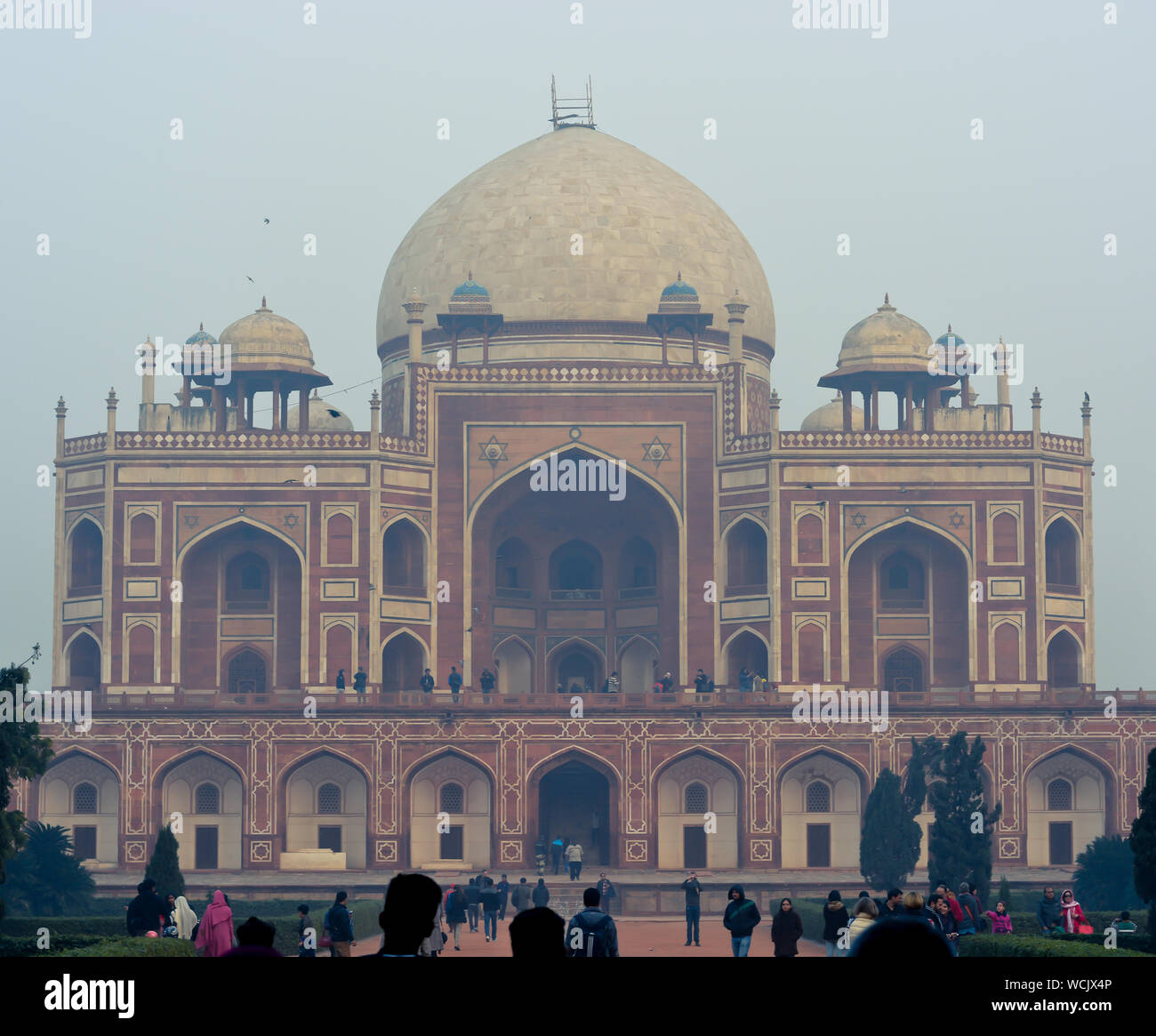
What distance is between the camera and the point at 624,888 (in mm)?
35781

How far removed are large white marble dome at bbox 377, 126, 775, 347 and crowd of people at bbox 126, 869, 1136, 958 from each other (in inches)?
771

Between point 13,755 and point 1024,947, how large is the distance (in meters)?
10.7

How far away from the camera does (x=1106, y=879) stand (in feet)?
105

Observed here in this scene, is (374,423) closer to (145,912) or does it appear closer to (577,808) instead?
(577,808)

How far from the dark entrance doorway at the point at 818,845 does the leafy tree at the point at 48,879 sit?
45.7ft

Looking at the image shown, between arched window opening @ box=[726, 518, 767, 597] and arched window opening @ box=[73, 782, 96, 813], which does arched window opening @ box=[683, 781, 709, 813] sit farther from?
arched window opening @ box=[73, 782, 96, 813]

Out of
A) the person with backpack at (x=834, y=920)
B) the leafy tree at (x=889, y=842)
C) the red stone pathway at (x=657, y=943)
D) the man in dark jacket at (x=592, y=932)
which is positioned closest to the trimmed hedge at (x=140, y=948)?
the man in dark jacket at (x=592, y=932)

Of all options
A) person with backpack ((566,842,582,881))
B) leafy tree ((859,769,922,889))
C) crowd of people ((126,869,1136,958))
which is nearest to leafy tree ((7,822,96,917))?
crowd of people ((126,869,1136,958))

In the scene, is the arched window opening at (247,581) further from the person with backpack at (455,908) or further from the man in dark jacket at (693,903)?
the man in dark jacket at (693,903)

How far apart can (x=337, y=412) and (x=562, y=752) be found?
46.3ft

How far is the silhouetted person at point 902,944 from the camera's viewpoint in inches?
194

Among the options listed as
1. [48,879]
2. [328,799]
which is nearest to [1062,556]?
[328,799]
